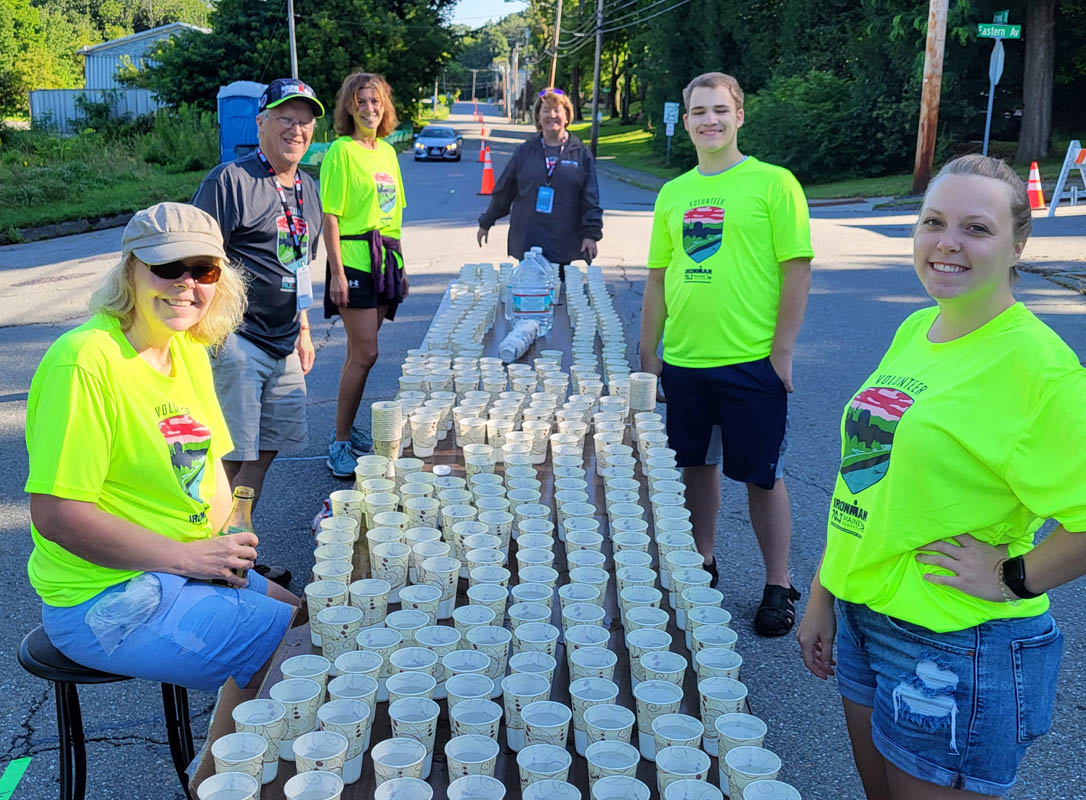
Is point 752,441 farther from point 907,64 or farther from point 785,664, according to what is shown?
point 907,64

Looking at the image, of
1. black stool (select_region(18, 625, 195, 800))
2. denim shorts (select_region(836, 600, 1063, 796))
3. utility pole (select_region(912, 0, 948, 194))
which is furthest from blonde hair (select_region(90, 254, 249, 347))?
utility pole (select_region(912, 0, 948, 194))

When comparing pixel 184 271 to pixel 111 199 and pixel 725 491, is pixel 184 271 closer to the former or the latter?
pixel 725 491

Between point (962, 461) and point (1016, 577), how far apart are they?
240 millimetres

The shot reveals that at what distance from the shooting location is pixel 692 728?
1.88 m

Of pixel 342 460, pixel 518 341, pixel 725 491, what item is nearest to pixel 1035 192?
pixel 725 491

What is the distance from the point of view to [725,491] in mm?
5777

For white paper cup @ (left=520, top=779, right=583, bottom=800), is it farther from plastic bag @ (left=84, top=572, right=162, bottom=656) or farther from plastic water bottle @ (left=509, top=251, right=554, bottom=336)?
plastic water bottle @ (left=509, top=251, right=554, bottom=336)

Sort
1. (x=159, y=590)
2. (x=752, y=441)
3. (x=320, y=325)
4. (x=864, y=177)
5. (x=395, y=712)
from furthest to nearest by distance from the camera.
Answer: (x=864, y=177) → (x=320, y=325) → (x=752, y=441) → (x=159, y=590) → (x=395, y=712)

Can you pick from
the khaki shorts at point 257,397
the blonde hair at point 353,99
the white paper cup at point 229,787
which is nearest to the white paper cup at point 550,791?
the white paper cup at point 229,787

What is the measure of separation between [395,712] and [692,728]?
0.59 meters

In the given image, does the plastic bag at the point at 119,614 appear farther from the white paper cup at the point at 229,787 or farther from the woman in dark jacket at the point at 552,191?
the woman in dark jacket at the point at 552,191

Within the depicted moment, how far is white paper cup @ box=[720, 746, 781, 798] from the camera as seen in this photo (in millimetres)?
1722

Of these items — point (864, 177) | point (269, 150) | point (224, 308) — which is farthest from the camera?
point (864, 177)

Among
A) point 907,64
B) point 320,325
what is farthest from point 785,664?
point 907,64
